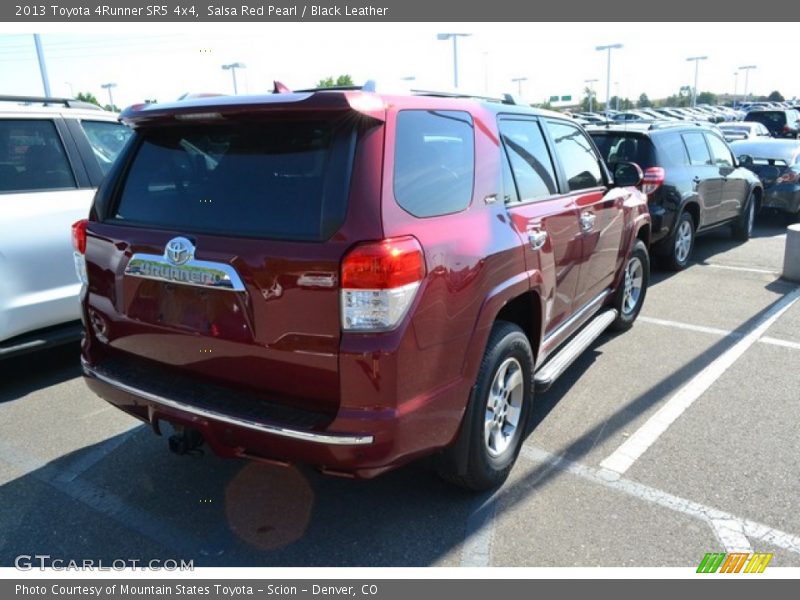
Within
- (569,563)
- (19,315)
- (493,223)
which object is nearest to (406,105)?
(493,223)

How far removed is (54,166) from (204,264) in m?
3.13

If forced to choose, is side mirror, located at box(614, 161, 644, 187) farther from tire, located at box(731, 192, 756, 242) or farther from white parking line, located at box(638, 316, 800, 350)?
tire, located at box(731, 192, 756, 242)

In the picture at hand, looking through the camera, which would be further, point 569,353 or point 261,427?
point 569,353

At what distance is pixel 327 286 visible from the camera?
7.72 feet

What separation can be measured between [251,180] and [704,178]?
7.36m

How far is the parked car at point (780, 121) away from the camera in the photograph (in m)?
21.3

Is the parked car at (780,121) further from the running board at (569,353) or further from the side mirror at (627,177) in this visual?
Answer: the running board at (569,353)

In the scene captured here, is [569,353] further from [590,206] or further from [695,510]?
[695,510]

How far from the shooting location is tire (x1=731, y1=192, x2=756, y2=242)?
31.8 ft

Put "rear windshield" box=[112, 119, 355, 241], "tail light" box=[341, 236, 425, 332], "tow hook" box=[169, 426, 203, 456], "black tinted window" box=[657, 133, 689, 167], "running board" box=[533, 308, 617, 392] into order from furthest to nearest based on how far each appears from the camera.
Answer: "black tinted window" box=[657, 133, 689, 167]
"running board" box=[533, 308, 617, 392]
"tow hook" box=[169, 426, 203, 456]
"rear windshield" box=[112, 119, 355, 241]
"tail light" box=[341, 236, 425, 332]

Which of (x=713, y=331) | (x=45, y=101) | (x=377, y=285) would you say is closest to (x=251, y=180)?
(x=377, y=285)

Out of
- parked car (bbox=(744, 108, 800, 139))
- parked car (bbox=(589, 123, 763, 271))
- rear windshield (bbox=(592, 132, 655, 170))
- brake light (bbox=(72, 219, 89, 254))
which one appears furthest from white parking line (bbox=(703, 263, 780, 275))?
parked car (bbox=(744, 108, 800, 139))

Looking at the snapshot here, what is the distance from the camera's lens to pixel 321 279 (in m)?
2.35

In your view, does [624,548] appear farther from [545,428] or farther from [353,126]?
[353,126]
